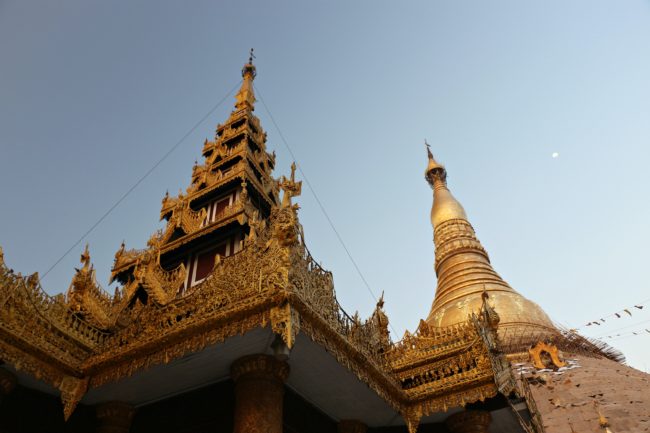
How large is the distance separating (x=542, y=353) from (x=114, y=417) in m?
19.1

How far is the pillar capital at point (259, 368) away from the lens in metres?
A: 9.12

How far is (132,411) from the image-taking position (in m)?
10.5

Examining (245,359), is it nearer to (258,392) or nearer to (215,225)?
(258,392)

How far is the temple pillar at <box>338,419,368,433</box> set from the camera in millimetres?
11422

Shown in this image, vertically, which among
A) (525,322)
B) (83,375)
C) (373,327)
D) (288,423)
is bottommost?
(288,423)

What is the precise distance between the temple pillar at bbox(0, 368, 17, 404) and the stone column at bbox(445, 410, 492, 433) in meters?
8.20

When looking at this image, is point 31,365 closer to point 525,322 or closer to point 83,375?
point 83,375

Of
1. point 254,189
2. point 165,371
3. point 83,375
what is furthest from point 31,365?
point 254,189

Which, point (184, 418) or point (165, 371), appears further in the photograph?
point (184, 418)

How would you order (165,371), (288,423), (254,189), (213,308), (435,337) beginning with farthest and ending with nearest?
(254,189) → (435,337) → (288,423) → (165,371) → (213,308)

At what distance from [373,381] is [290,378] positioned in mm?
1498

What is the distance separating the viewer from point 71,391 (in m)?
9.51

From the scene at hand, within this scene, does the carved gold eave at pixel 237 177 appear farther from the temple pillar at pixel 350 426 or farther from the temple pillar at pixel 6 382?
the temple pillar at pixel 6 382

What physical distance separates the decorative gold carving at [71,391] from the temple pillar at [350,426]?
4969mm
